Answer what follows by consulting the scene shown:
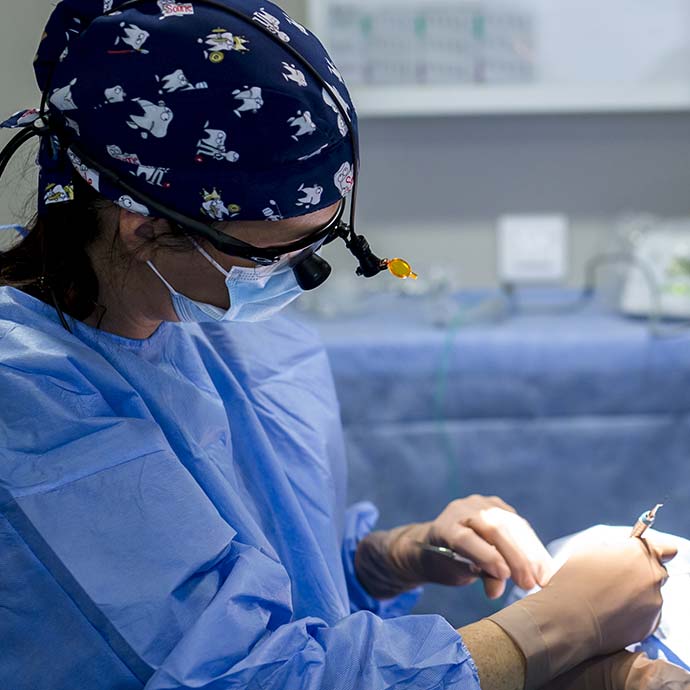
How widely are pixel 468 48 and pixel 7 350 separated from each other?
1400 millimetres

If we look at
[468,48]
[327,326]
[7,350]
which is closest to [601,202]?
[468,48]

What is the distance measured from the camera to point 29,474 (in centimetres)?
79

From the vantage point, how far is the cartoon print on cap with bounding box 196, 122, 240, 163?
0.82 meters

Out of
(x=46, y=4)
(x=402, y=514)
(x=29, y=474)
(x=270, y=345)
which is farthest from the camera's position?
(x=402, y=514)

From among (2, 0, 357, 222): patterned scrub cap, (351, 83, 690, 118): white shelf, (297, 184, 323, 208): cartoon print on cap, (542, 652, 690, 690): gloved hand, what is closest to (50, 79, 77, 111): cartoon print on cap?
(2, 0, 357, 222): patterned scrub cap

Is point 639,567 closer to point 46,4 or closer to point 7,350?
point 7,350

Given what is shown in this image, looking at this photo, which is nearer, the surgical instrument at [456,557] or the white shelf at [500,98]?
the surgical instrument at [456,557]

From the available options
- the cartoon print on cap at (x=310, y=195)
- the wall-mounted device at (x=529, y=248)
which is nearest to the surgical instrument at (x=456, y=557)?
the cartoon print on cap at (x=310, y=195)

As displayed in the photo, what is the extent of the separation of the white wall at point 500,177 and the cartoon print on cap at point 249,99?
4.12ft

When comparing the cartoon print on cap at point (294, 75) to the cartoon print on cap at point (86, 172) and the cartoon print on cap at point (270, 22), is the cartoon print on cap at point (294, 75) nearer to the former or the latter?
the cartoon print on cap at point (270, 22)

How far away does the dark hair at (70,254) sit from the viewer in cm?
93

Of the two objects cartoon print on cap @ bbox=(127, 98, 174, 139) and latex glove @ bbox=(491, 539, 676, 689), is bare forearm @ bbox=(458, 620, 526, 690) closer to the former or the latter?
latex glove @ bbox=(491, 539, 676, 689)

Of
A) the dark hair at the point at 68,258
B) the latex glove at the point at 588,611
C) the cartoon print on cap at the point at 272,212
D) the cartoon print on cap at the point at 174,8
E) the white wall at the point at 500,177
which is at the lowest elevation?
the latex glove at the point at 588,611

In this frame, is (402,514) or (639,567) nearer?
(639,567)
